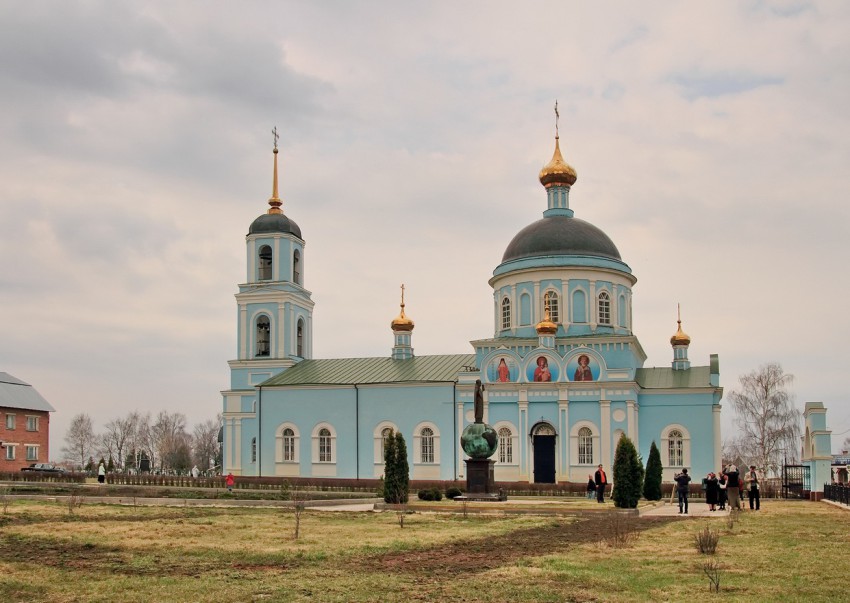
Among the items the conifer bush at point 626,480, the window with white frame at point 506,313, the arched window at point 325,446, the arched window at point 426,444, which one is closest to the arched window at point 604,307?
the window with white frame at point 506,313

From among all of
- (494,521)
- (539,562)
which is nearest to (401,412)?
(494,521)

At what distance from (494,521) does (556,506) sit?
5711mm

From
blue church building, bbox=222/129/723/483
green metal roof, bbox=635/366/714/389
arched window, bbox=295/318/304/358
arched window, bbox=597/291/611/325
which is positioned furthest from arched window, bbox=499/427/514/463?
arched window, bbox=295/318/304/358

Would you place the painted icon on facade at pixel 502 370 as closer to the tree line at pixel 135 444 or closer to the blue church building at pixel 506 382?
the blue church building at pixel 506 382

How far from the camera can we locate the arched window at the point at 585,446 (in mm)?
40219

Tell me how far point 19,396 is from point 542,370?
32.2 metres

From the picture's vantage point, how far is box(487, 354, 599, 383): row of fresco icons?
133 ft

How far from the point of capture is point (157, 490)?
32938 mm

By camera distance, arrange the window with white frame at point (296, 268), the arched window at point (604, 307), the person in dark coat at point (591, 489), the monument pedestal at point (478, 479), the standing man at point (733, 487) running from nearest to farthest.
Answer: the standing man at point (733, 487)
the monument pedestal at point (478, 479)
the person in dark coat at point (591, 489)
the arched window at point (604, 307)
the window with white frame at point (296, 268)

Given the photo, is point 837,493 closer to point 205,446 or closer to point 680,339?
point 680,339

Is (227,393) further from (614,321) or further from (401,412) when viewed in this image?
(614,321)

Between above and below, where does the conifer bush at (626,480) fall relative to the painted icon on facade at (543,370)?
below

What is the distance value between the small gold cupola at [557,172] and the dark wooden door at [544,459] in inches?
500

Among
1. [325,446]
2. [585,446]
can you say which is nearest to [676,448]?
[585,446]
